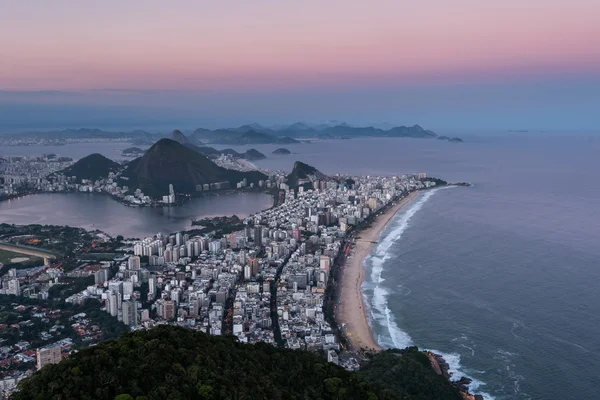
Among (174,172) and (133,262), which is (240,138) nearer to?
(174,172)

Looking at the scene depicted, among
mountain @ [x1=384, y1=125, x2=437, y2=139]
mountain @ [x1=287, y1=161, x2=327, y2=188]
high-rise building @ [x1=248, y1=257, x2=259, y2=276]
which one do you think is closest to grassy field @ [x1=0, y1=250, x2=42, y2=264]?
high-rise building @ [x1=248, y1=257, x2=259, y2=276]

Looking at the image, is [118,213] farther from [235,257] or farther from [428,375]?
[428,375]

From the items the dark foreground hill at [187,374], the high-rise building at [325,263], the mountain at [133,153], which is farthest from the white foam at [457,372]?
the mountain at [133,153]

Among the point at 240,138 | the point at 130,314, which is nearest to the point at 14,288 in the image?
the point at 130,314

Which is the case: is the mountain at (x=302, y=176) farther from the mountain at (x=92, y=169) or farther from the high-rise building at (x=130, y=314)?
the high-rise building at (x=130, y=314)

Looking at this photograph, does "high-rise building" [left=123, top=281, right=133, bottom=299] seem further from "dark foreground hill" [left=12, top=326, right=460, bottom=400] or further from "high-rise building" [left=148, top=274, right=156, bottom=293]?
"dark foreground hill" [left=12, top=326, right=460, bottom=400]

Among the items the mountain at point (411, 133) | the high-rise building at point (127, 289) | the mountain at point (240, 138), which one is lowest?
the high-rise building at point (127, 289)
